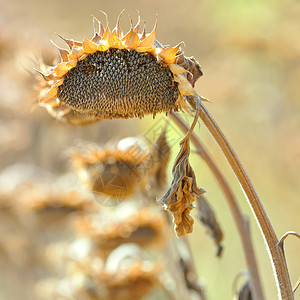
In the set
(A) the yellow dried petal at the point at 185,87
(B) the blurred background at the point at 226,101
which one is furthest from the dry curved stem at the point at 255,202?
(B) the blurred background at the point at 226,101

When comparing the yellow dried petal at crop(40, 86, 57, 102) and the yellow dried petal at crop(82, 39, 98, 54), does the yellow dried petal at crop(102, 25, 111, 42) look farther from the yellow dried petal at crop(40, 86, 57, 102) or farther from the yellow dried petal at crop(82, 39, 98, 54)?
the yellow dried petal at crop(40, 86, 57, 102)

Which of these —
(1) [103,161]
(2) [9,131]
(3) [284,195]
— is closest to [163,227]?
(1) [103,161]

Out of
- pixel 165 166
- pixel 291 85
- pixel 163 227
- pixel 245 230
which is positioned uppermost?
pixel 291 85

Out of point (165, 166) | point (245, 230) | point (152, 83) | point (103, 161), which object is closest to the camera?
point (152, 83)

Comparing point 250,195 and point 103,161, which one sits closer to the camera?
point 250,195

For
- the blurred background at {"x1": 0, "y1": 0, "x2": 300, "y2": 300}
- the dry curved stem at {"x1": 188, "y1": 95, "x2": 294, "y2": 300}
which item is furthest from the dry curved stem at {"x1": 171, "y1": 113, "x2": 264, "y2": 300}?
the blurred background at {"x1": 0, "y1": 0, "x2": 300, "y2": 300}

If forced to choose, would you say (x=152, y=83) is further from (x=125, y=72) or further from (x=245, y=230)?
(x=245, y=230)

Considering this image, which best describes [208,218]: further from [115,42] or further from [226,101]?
[226,101]
